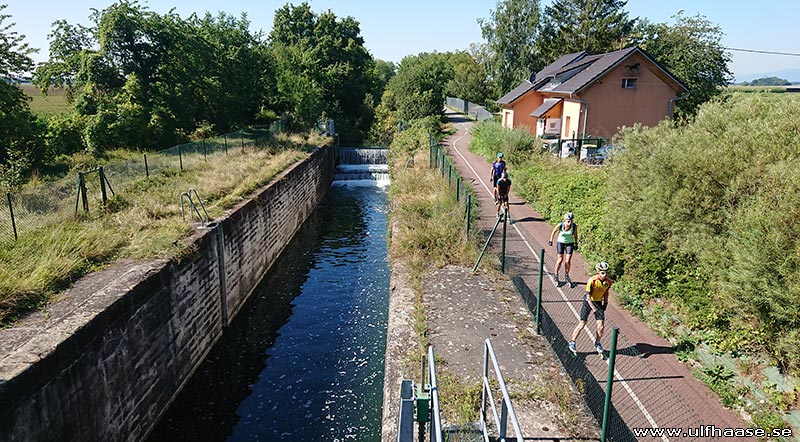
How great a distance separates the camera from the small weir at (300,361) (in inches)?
380

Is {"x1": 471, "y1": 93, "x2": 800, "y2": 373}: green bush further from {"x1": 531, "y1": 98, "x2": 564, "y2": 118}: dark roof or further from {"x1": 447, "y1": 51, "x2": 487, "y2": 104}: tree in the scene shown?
{"x1": 447, "y1": 51, "x2": 487, "y2": 104}: tree

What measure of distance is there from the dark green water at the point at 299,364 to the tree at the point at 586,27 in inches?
1523

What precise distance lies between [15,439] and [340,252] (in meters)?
14.4

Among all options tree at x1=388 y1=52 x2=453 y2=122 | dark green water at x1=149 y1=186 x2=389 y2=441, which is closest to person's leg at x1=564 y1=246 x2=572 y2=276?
dark green water at x1=149 y1=186 x2=389 y2=441

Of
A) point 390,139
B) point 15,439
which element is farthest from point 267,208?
point 390,139

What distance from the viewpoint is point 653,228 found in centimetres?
973

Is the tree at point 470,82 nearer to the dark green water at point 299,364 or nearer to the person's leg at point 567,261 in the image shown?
the dark green water at point 299,364

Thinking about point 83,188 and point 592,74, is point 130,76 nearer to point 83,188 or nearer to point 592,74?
point 83,188

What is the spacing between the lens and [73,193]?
473 inches

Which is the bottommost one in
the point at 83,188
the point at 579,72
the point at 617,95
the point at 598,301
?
the point at 598,301

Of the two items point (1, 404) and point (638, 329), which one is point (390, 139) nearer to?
point (638, 329)

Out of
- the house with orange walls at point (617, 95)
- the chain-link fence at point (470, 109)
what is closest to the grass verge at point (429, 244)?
the house with orange walls at point (617, 95)

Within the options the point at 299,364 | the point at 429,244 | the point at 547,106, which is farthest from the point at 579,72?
the point at 299,364

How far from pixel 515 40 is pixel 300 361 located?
47.7 metres
